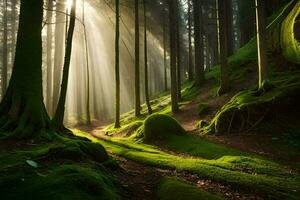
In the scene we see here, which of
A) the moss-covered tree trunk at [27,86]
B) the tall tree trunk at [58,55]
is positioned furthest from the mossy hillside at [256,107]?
the tall tree trunk at [58,55]

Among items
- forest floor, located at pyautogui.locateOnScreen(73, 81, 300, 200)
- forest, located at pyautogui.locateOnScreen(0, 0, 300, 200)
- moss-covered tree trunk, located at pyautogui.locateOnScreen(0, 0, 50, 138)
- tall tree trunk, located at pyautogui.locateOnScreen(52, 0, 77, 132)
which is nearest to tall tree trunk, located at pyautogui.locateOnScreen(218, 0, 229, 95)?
forest, located at pyautogui.locateOnScreen(0, 0, 300, 200)

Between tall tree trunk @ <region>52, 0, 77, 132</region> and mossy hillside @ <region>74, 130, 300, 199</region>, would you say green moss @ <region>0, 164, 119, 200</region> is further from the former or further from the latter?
tall tree trunk @ <region>52, 0, 77, 132</region>

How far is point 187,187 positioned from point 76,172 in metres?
2.29

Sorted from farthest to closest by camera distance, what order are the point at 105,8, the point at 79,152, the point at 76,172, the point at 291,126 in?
the point at 105,8
the point at 291,126
the point at 79,152
the point at 76,172

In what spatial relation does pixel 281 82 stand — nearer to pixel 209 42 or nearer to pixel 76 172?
pixel 76 172

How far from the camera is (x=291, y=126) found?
569 inches

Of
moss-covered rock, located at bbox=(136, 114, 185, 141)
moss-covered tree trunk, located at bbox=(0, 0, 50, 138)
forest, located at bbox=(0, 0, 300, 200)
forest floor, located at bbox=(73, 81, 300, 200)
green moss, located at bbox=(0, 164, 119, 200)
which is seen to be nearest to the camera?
green moss, located at bbox=(0, 164, 119, 200)

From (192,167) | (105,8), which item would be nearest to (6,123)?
(192,167)

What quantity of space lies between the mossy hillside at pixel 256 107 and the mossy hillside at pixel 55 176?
30.8ft

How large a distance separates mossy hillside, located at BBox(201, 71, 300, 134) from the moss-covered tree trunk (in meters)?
8.54

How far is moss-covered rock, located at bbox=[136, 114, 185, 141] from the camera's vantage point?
54.5ft

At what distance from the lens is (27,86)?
10.4 metres

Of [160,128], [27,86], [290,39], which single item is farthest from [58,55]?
[27,86]

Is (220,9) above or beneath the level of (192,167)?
above
